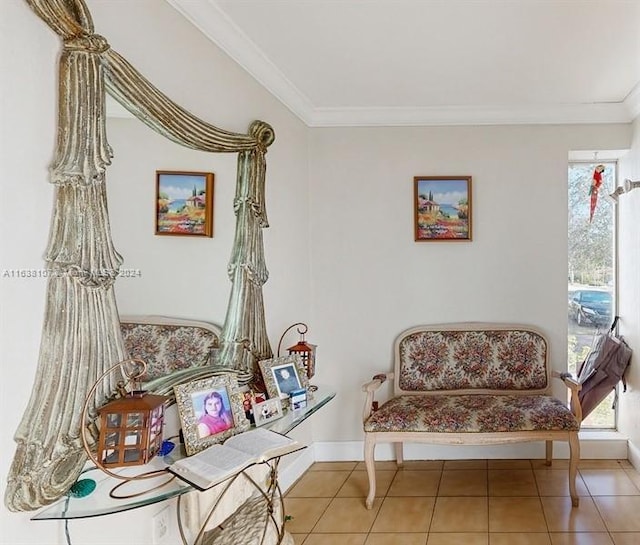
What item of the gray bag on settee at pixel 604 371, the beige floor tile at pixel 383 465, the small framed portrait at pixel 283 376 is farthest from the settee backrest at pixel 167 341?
the gray bag on settee at pixel 604 371

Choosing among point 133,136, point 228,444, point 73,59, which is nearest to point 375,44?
point 133,136

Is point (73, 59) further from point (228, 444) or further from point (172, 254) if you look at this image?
point (228, 444)

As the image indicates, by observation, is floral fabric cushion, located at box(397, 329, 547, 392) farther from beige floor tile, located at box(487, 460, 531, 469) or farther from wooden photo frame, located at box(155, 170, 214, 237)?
wooden photo frame, located at box(155, 170, 214, 237)

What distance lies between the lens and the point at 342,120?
3.84 meters

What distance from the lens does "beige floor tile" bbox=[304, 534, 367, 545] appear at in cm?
267

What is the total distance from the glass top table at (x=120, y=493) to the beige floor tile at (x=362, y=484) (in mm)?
1769

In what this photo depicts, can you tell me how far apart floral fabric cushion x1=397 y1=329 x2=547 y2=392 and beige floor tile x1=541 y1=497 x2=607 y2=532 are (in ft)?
2.55

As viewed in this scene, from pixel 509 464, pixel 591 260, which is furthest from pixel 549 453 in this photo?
pixel 591 260

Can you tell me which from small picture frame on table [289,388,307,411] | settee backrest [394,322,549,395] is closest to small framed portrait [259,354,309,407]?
small picture frame on table [289,388,307,411]

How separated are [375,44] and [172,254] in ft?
5.07

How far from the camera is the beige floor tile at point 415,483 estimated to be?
326cm

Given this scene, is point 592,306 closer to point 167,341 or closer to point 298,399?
point 298,399

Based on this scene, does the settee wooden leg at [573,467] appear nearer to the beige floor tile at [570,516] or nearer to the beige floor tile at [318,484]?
the beige floor tile at [570,516]

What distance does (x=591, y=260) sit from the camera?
3.97m
